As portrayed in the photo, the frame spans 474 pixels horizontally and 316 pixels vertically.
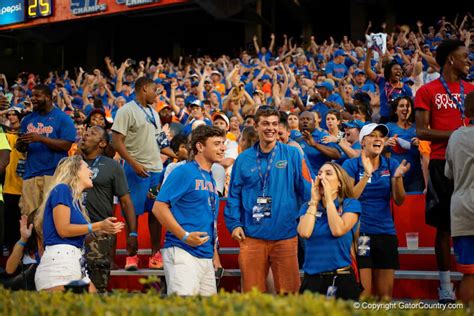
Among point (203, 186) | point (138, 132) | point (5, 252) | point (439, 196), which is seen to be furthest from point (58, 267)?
point (5, 252)

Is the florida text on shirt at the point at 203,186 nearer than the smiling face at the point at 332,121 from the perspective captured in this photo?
Yes

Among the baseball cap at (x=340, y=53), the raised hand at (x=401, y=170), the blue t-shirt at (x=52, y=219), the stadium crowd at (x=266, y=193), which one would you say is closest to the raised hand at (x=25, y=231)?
the stadium crowd at (x=266, y=193)

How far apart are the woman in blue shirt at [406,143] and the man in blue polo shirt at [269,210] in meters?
1.62

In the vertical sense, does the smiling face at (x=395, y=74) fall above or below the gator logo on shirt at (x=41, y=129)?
above

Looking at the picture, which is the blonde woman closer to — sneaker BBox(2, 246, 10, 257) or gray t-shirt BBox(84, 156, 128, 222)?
gray t-shirt BBox(84, 156, 128, 222)

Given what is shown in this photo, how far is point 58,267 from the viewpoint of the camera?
576 centimetres

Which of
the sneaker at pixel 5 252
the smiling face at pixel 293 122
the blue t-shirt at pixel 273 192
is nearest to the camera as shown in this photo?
the blue t-shirt at pixel 273 192

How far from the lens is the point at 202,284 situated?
242 inches

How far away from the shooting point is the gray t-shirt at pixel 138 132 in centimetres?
832

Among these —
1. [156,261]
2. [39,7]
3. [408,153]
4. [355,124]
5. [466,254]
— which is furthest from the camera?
[39,7]

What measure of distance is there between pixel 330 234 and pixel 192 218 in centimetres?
122

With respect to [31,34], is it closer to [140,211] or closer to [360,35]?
[360,35]

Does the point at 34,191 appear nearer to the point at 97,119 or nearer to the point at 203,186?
the point at 97,119

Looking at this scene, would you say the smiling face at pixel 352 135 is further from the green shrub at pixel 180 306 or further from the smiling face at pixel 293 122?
the green shrub at pixel 180 306
